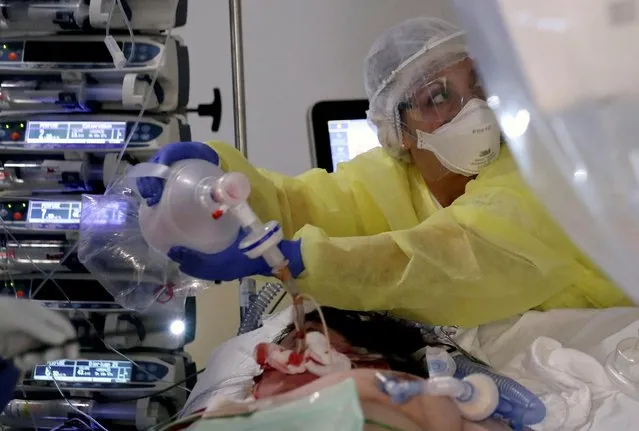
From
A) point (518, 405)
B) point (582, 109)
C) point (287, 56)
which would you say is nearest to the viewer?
point (582, 109)

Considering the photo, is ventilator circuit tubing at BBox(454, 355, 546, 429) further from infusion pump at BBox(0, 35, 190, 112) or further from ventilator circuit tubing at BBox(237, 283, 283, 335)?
infusion pump at BBox(0, 35, 190, 112)

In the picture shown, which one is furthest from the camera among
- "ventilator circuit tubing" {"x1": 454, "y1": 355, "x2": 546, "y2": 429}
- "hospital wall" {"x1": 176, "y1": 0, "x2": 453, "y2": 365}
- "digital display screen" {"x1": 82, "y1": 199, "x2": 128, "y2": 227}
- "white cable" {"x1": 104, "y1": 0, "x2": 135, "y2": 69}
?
"hospital wall" {"x1": 176, "y1": 0, "x2": 453, "y2": 365}

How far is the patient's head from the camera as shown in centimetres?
95

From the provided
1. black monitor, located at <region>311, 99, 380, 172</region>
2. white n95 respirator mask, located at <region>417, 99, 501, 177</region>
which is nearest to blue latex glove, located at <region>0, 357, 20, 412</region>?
white n95 respirator mask, located at <region>417, 99, 501, 177</region>

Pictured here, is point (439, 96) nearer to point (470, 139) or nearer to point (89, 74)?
point (470, 139)

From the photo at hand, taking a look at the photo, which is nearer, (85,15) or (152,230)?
(152,230)

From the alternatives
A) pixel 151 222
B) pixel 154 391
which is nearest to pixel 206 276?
pixel 151 222

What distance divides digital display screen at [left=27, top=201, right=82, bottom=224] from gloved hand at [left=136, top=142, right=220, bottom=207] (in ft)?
1.96

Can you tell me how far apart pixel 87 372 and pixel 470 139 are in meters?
1.02

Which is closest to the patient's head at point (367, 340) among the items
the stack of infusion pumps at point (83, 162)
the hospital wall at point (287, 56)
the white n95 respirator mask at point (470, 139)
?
the white n95 respirator mask at point (470, 139)

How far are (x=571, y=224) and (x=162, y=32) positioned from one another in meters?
1.22

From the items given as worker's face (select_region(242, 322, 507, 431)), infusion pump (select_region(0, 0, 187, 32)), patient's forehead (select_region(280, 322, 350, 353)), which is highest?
infusion pump (select_region(0, 0, 187, 32))

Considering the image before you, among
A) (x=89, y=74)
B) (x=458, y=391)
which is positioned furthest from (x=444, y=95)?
(x=89, y=74)

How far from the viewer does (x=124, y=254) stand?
3.63ft
